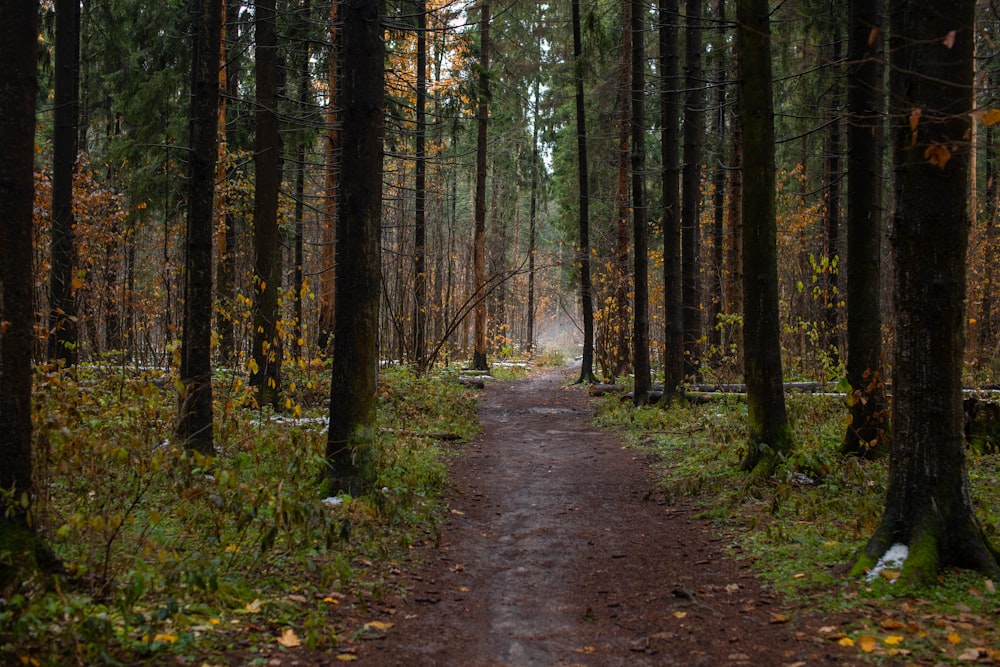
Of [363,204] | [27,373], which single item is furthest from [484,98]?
[27,373]

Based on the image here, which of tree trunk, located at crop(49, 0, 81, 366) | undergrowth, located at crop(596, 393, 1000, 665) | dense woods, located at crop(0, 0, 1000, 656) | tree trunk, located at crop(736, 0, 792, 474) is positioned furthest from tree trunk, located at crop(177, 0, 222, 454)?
tree trunk, located at crop(736, 0, 792, 474)

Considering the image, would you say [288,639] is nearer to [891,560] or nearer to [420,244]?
[891,560]

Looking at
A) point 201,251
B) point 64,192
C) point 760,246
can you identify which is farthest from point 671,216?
point 64,192

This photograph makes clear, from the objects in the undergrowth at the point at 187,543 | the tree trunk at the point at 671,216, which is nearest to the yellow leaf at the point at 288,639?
the undergrowth at the point at 187,543

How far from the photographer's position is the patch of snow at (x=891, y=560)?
4.41 m

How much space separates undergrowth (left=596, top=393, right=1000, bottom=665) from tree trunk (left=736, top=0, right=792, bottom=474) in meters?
0.42

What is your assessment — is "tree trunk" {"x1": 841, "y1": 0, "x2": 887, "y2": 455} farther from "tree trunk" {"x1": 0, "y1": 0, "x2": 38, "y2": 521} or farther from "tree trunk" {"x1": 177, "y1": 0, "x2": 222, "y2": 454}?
"tree trunk" {"x1": 0, "y1": 0, "x2": 38, "y2": 521}

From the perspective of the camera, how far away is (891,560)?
4457mm

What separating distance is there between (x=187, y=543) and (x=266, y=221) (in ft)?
23.0

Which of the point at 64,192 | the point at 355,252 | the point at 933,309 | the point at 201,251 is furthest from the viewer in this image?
the point at 64,192

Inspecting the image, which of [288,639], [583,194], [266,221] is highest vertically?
[583,194]

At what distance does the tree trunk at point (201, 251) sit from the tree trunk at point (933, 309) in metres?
6.50

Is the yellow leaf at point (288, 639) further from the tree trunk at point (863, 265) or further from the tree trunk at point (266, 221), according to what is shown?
the tree trunk at point (266, 221)

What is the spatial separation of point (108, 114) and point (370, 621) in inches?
915
